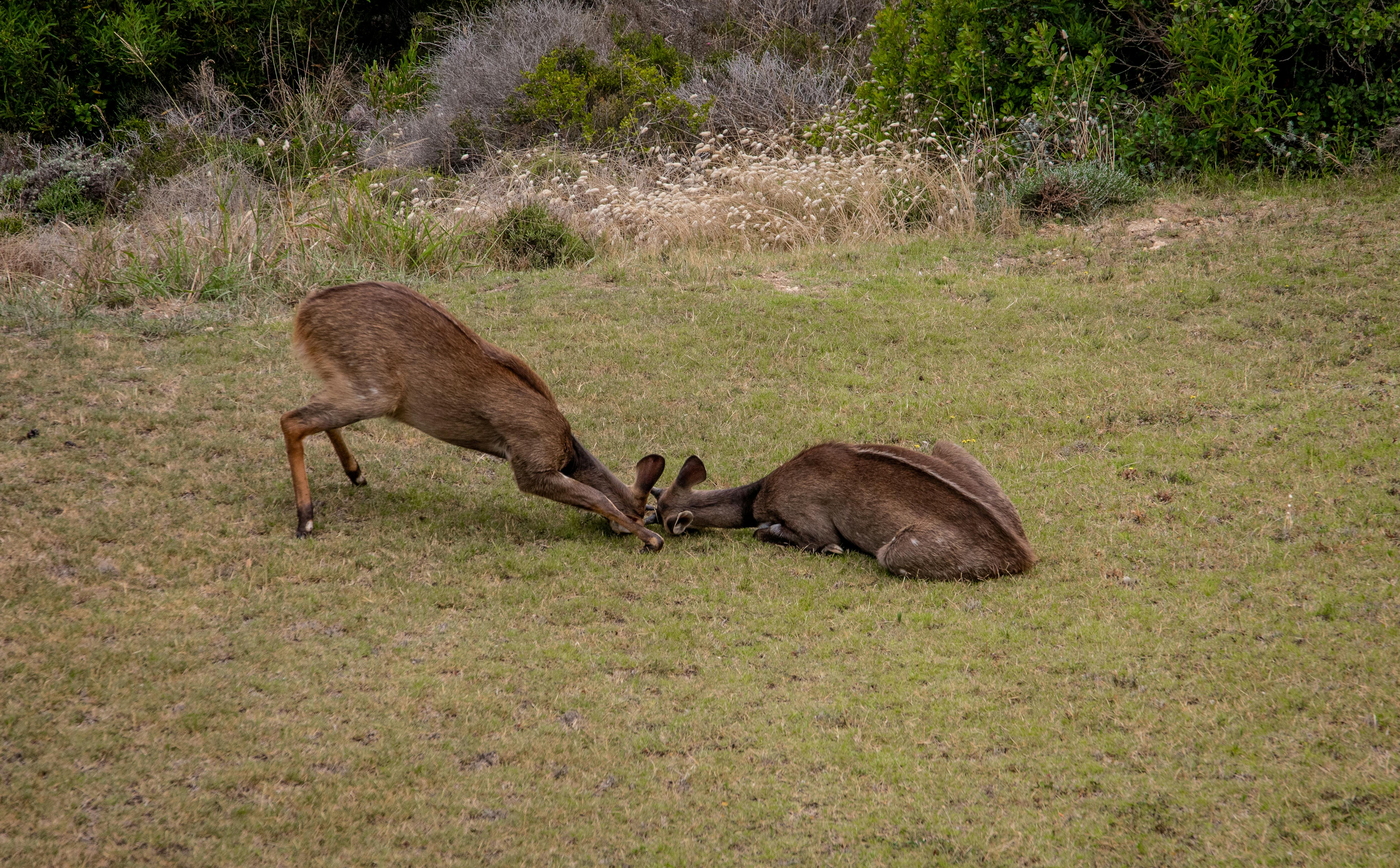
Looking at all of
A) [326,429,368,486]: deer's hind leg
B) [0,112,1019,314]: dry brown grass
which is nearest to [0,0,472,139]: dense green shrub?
[0,112,1019,314]: dry brown grass

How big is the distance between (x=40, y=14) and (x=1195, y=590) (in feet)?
64.9

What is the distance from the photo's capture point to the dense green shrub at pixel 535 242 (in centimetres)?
A: 1338

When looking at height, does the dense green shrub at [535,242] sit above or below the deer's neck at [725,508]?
above

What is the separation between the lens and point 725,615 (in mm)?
6441

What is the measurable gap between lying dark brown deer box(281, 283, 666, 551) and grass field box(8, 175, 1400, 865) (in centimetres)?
37

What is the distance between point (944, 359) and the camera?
1023 cm

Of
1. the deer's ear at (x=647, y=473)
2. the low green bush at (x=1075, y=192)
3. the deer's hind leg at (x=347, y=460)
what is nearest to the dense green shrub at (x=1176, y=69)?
the low green bush at (x=1075, y=192)

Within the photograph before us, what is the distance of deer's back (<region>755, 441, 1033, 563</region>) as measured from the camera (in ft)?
22.5

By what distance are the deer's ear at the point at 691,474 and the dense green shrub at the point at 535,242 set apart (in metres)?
6.15

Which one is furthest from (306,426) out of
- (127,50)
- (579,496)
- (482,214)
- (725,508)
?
(127,50)

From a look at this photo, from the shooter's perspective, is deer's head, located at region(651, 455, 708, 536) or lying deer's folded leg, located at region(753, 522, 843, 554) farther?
deer's head, located at region(651, 455, 708, 536)

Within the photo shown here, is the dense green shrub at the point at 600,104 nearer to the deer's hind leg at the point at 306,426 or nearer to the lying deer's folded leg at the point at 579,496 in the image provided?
the lying deer's folded leg at the point at 579,496

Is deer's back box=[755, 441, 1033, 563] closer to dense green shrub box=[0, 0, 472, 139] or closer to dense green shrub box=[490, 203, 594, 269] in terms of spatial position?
dense green shrub box=[490, 203, 594, 269]

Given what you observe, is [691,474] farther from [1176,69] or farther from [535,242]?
[1176,69]
